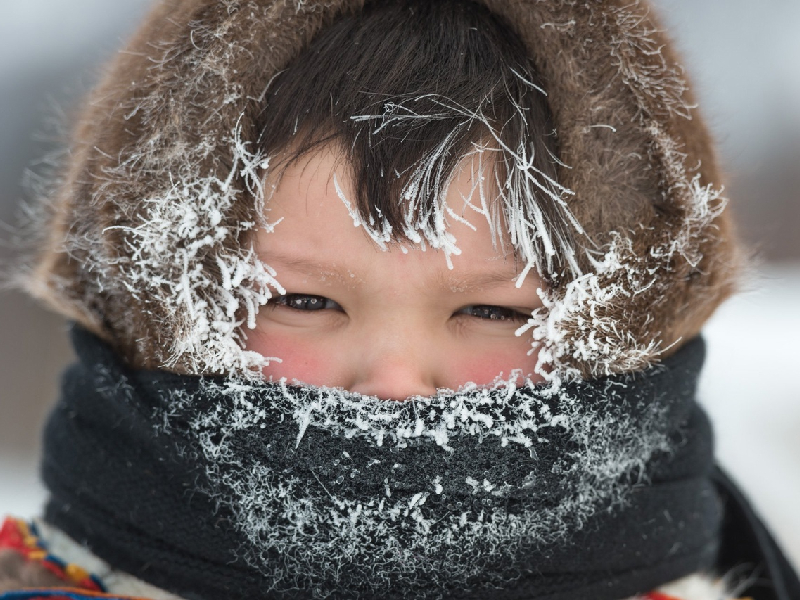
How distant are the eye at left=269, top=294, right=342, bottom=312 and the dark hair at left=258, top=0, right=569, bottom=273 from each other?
0.18 metres

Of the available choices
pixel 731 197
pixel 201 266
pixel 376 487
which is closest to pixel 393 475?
pixel 376 487

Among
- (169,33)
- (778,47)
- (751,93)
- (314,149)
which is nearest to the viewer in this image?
(314,149)

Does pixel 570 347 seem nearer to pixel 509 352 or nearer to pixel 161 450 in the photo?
pixel 509 352

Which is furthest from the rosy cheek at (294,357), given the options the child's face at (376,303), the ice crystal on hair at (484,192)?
the ice crystal on hair at (484,192)

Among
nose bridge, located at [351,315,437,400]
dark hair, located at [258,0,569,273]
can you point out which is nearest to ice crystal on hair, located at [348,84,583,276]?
dark hair, located at [258,0,569,273]

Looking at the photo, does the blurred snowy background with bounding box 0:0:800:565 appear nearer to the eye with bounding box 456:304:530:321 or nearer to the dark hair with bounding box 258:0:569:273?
the dark hair with bounding box 258:0:569:273

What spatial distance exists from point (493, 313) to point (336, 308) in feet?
0.86

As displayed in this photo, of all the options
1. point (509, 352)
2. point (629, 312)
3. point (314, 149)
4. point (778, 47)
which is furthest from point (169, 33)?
point (778, 47)

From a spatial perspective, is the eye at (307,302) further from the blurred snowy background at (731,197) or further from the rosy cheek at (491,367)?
the blurred snowy background at (731,197)

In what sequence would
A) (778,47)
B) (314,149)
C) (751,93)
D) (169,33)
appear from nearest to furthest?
(314,149)
(169,33)
(751,93)
(778,47)

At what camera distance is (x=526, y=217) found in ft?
4.38

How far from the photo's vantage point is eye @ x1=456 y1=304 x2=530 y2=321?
1.41 m

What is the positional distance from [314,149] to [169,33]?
366 mm

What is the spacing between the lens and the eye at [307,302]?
4.60 feet
